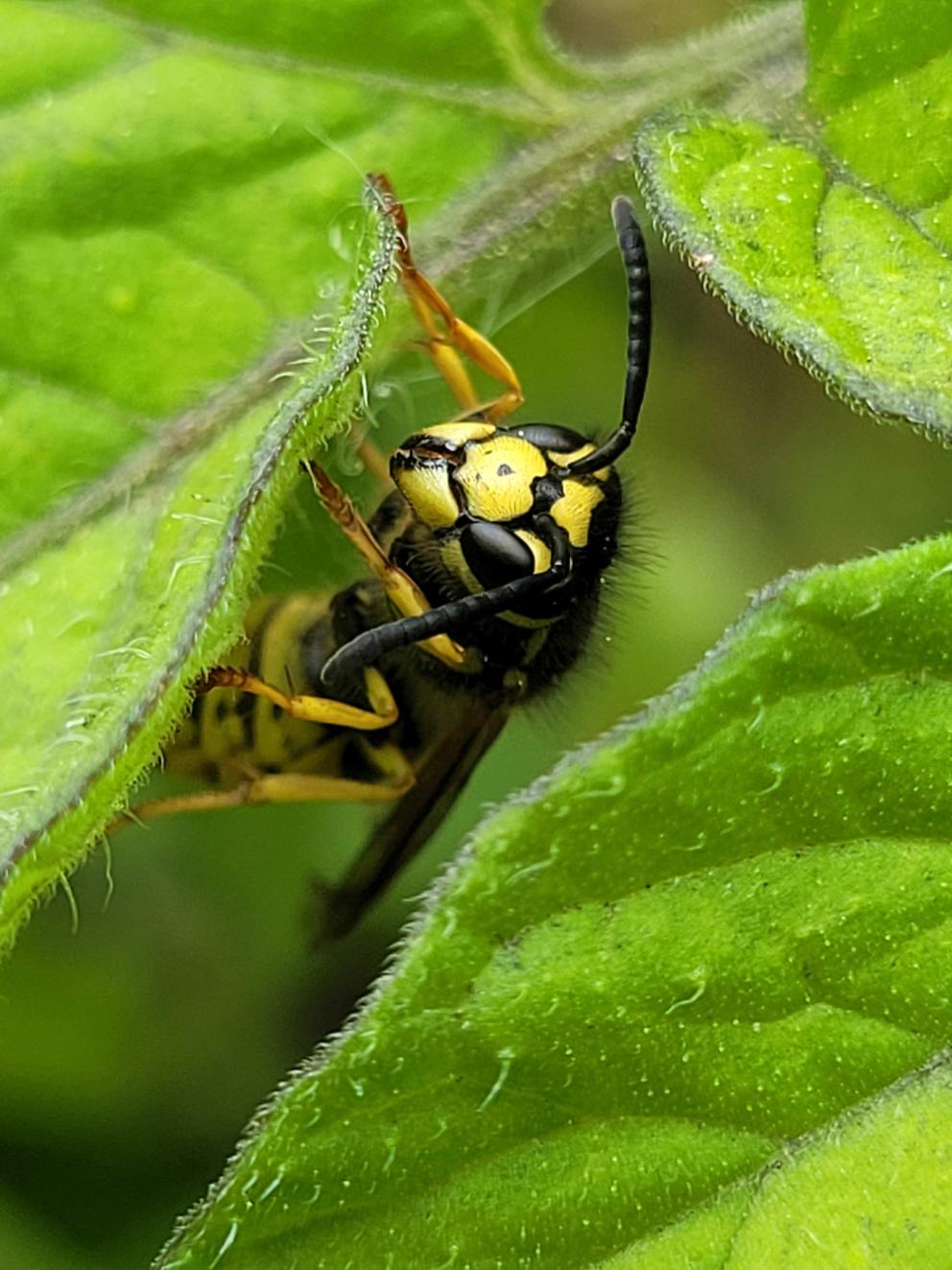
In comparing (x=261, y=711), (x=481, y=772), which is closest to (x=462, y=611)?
(x=261, y=711)

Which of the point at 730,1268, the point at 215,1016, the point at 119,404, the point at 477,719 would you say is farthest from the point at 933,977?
the point at 215,1016

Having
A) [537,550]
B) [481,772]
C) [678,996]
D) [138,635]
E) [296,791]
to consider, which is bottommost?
[481,772]

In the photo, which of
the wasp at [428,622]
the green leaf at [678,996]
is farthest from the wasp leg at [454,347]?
the green leaf at [678,996]

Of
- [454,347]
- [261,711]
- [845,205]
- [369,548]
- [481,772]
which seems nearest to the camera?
[845,205]

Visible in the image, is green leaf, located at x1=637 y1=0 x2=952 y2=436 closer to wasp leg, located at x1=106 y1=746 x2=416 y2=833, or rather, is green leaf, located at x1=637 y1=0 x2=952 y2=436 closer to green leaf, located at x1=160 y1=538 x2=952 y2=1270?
green leaf, located at x1=160 y1=538 x2=952 y2=1270

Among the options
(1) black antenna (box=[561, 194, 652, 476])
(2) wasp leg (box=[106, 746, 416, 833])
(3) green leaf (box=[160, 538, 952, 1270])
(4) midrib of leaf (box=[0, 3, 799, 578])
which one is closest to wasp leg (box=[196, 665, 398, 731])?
(2) wasp leg (box=[106, 746, 416, 833])

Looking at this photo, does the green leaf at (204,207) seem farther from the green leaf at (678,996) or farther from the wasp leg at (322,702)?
the green leaf at (678,996)

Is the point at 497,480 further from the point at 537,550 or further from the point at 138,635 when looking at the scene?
the point at 138,635
